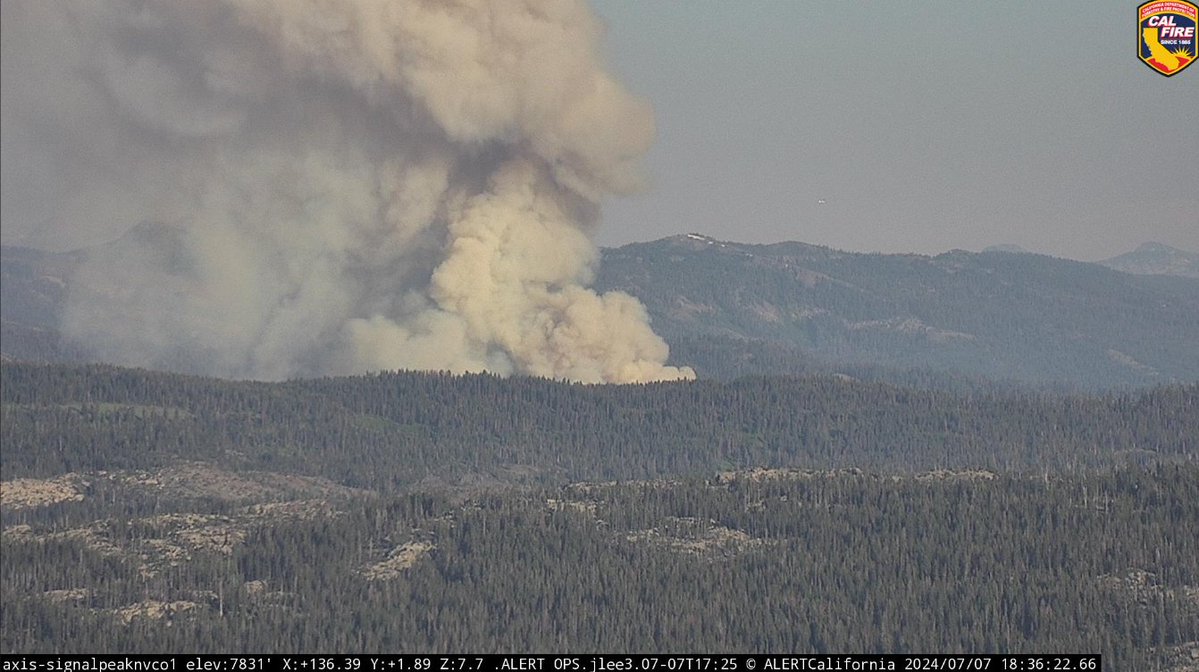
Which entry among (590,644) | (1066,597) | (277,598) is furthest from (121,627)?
(1066,597)

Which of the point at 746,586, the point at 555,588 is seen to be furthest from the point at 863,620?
the point at 555,588

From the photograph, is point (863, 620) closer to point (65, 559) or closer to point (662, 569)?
point (662, 569)

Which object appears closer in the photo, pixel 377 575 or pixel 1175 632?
pixel 1175 632

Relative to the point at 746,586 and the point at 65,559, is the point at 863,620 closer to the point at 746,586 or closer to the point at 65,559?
the point at 746,586

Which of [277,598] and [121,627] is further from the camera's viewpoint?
[277,598]
